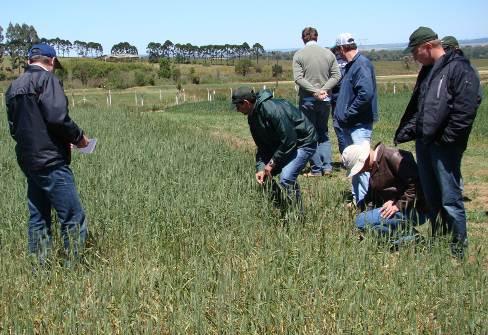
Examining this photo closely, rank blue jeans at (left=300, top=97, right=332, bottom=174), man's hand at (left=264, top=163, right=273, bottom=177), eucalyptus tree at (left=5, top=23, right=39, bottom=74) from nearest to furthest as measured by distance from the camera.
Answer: man's hand at (left=264, top=163, right=273, bottom=177), blue jeans at (left=300, top=97, right=332, bottom=174), eucalyptus tree at (left=5, top=23, right=39, bottom=74)

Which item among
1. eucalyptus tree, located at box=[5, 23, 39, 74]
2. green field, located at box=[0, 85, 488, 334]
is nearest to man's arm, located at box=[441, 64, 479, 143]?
green field, located at box=[0, 85, 488, 334]

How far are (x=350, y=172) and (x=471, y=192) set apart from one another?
3.15 meters

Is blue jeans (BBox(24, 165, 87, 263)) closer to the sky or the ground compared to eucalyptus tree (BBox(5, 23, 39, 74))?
closer to the ground

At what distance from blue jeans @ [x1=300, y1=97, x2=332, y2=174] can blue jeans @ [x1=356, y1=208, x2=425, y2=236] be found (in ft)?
9.62

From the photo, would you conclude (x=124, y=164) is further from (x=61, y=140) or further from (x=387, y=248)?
(x=387, y=248)

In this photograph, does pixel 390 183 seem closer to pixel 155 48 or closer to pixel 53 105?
pixel 53 105

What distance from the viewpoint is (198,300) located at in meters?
2.70

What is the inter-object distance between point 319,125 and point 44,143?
4306mm

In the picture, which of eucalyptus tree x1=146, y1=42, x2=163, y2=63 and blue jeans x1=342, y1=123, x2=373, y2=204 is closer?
blue jeans x1=342, y1=123, x2=373, y2=204

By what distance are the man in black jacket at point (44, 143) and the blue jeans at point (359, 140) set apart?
248 centimetres

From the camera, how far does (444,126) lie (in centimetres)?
381

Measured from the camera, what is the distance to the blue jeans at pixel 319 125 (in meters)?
7.03

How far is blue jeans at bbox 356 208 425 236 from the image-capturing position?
3.99 metres

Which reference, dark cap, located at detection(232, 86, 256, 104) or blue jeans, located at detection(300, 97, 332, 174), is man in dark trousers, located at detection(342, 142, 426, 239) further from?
blue jeans, located at detection(300, 97, 332, 174)
